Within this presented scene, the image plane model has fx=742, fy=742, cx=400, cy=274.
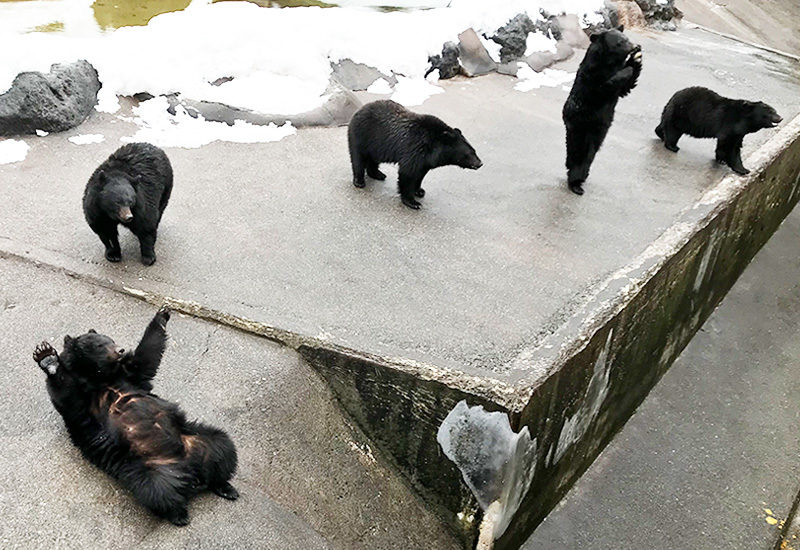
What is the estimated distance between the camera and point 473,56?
→ 9.93 meters

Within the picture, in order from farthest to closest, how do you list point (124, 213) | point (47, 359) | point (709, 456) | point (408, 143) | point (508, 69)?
point (508, 69) < point (709, 456) < point (408, 143) < point (124, 213) < point (47, 359)

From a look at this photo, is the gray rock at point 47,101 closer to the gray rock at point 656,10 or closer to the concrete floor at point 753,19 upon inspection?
the gray rock at point 656,10

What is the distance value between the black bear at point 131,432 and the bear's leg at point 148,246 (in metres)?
1.43

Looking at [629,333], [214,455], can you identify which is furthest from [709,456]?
[214,455]

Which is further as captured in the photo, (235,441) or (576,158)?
(576,158)

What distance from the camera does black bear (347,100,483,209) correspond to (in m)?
6.37

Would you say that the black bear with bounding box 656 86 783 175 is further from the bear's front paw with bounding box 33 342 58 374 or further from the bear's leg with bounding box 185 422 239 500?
the bear's front paw with bounding box 33 342 58 374

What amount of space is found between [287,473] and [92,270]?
2.07m

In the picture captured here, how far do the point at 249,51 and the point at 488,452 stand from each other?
19.3 feet

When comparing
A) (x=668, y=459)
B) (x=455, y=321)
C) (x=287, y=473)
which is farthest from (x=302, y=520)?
(x=668, y=459)

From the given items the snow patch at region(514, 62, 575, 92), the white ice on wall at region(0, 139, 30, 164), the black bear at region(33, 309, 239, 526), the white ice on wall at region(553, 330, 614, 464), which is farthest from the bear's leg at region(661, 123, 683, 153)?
the white ice on wall at region(0, 139, 30, 164)

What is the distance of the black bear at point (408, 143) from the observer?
6.37 metres

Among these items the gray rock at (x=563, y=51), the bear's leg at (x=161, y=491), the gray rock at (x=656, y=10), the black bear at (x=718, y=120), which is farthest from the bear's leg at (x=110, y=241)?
the gray rock at (x=656, y=10)

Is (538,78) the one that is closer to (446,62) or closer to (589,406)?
(446,62)
